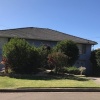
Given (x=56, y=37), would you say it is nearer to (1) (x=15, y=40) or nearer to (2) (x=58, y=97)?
(1) (x=15, y=40)

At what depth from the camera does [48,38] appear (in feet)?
128

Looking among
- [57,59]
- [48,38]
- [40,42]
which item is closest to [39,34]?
[40,42]

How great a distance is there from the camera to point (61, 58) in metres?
26.3

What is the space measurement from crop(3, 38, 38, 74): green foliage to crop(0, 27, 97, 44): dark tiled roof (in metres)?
11.2

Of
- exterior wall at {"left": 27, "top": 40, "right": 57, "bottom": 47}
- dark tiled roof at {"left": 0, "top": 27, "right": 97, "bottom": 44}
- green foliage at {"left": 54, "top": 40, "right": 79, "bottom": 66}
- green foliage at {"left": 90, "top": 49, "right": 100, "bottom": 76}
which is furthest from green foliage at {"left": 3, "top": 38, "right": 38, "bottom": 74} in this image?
exterior wall at {"left": 27, "top": 40, "right": 57, "bottom": 47}

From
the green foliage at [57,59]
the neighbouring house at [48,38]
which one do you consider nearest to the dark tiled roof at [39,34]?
the neighbouring house at [48,38]

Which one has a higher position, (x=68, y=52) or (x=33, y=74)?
(x=68, y=52)

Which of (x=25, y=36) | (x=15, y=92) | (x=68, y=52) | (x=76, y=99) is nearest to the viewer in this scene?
(x=76, y=99)

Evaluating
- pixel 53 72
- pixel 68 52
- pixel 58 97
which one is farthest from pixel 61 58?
pixel 58 97

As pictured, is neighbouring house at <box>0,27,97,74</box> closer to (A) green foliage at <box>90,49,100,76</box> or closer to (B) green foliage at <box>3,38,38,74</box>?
(A) green foliage at <box>90,49,100,76</box>

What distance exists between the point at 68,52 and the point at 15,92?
20.6 metres

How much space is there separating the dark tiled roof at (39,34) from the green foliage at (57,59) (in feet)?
37.5

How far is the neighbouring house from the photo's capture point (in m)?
38.2

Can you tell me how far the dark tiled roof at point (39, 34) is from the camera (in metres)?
38.1
